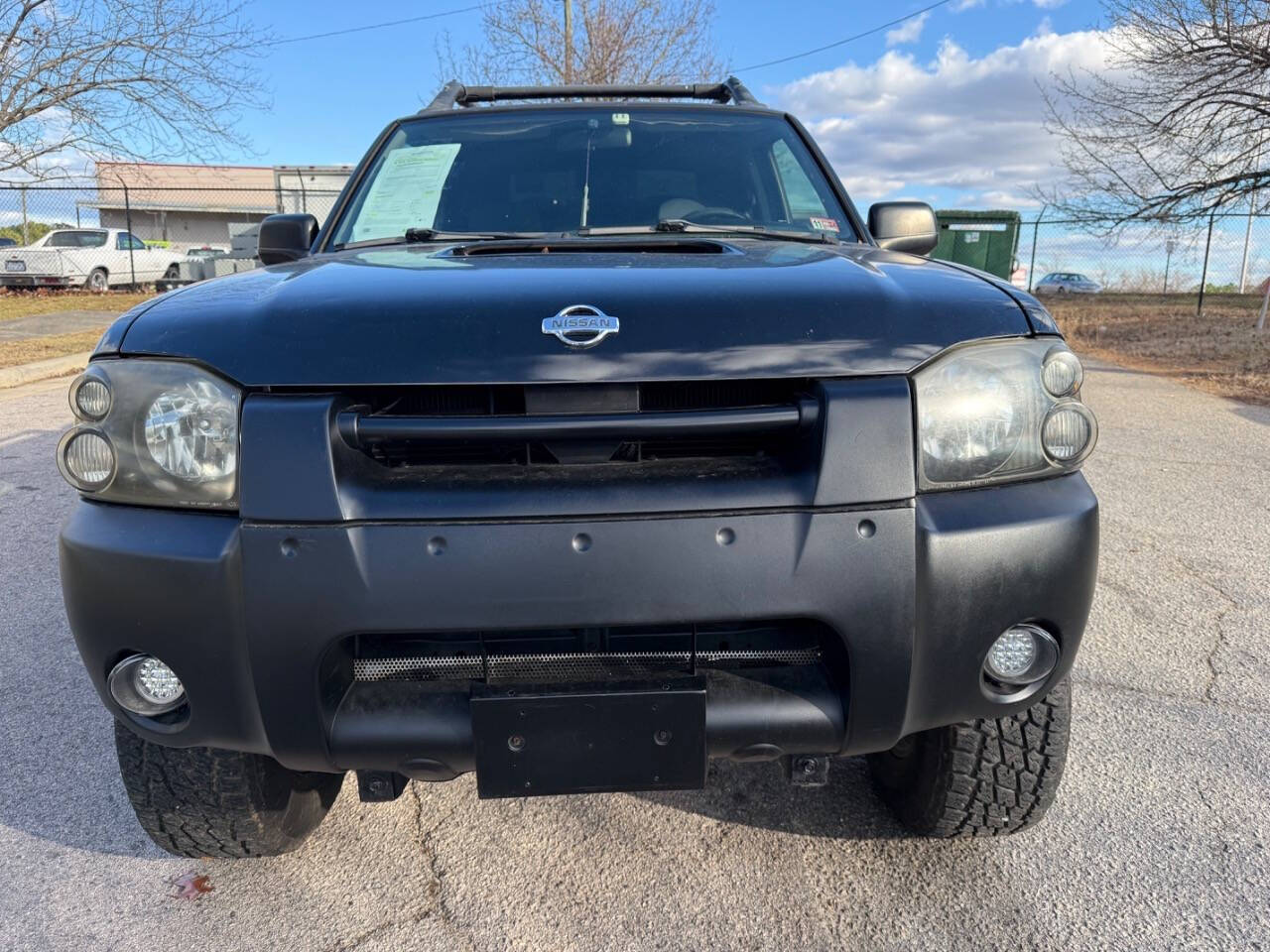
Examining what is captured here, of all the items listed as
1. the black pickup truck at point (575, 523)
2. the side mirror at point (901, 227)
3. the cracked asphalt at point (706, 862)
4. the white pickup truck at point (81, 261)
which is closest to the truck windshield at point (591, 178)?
the side mirror at point (901, 227)

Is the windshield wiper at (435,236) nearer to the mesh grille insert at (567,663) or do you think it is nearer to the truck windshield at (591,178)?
the truck windshield at (591,178)

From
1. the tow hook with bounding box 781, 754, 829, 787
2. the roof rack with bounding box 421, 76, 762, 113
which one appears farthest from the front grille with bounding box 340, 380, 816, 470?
the roof rack with bounding box 421, 76, 762, 113

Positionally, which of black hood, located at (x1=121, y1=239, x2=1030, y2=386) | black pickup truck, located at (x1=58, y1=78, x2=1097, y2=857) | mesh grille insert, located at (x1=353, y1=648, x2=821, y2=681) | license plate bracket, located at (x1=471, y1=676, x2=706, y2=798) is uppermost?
black hood, located at (x1=121, y1=239, x2=1030, y2=386)

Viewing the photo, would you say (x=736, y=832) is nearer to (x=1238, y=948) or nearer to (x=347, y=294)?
(x=1238, y=948)

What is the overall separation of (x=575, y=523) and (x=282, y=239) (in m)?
1.84

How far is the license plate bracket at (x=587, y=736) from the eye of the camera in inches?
63.7

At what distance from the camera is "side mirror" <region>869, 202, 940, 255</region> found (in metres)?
2.87

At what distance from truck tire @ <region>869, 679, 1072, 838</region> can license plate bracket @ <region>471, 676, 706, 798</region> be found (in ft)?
2.14

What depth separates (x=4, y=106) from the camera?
39.1 ft

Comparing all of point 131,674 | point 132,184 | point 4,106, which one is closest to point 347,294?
point 131,674

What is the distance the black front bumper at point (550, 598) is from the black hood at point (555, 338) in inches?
10.6

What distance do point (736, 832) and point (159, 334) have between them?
66.6 inches

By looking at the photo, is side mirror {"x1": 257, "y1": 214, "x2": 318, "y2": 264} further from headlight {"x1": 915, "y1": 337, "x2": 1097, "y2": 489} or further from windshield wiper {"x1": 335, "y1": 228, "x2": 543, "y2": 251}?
headlight {"x1": 915, "y1": 337, "x2": 1097, "y2": 489}

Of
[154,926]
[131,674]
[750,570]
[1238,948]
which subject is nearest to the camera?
[750,570]
